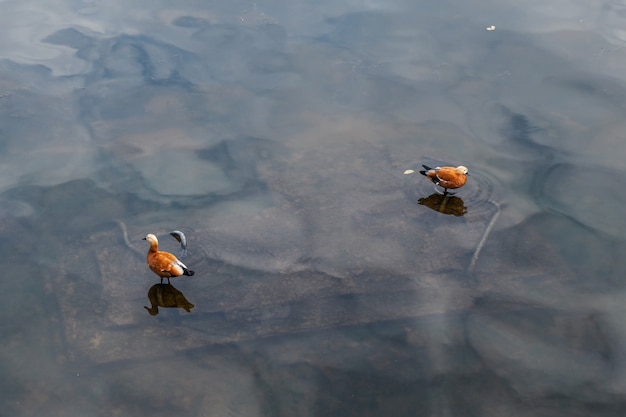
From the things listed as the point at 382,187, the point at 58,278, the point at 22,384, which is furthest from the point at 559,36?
the point at 22,384

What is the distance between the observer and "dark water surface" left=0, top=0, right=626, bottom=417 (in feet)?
22.9

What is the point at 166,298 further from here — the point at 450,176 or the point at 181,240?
the point at 450,176

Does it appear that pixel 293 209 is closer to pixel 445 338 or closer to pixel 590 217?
pixel 445 338

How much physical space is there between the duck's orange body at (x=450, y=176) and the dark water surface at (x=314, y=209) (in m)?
0.37

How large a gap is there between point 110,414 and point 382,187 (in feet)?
15.4

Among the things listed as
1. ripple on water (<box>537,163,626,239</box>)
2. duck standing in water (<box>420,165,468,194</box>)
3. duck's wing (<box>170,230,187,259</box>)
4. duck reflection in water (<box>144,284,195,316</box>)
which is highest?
duck standing in water (<box>420,165,468,194</box>)

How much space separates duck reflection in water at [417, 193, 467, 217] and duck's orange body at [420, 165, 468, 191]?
0.90 ft

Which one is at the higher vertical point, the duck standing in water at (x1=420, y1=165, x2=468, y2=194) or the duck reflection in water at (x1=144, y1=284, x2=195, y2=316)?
the duck standing in water at (x1=420, y1=165, x2=468, y2=194)

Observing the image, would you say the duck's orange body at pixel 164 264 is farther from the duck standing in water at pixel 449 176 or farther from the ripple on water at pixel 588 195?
the ripple on water at pixel 588 195

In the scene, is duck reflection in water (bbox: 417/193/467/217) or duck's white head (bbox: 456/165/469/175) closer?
duck's white head (bbox: 456/165/469/175)

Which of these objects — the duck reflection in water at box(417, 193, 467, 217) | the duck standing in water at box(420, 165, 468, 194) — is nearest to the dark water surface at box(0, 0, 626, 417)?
the duck reflection in water at box(417, 193, 467, 217)

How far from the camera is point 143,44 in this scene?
498 inches

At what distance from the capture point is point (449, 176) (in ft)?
28.5

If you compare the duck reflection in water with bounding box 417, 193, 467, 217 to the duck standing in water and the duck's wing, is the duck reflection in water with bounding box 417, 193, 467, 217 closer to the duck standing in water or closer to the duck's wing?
the duck standing in water
